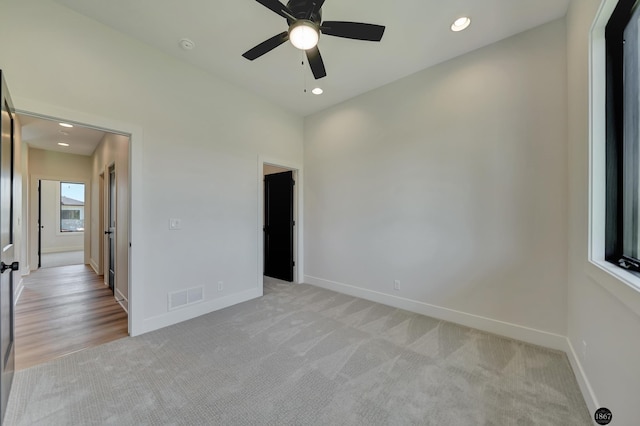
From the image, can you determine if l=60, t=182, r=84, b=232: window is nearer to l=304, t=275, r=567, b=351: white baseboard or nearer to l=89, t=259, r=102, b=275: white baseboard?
l=89, t=259, r=102, b=275: white baseboard

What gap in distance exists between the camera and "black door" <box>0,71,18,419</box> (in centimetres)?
147

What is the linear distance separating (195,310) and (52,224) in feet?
28.6

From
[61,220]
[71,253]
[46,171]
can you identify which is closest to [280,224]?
[46,171]

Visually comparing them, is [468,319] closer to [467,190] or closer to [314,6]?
[467,190]

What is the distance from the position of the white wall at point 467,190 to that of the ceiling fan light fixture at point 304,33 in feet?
6.17

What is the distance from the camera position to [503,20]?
2293 millimetres

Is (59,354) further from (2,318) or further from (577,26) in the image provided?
(577,26)

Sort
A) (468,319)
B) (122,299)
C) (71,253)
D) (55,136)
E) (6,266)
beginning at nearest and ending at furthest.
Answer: (6,266), (468,319), (122,299), (55,136), (71,253)

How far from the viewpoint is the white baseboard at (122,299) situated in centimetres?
329

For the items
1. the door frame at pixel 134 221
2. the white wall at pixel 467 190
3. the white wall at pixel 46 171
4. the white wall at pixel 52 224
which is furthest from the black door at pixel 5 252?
the white wall at pixel 52 224

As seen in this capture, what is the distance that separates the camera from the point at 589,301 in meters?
1.70

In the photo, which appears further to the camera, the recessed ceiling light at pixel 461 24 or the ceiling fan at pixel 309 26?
the recessed ceiling light at pixel 461 24

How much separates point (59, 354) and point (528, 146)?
4.80 m

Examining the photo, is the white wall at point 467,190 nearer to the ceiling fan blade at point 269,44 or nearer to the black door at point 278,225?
the black door at point 278,225
